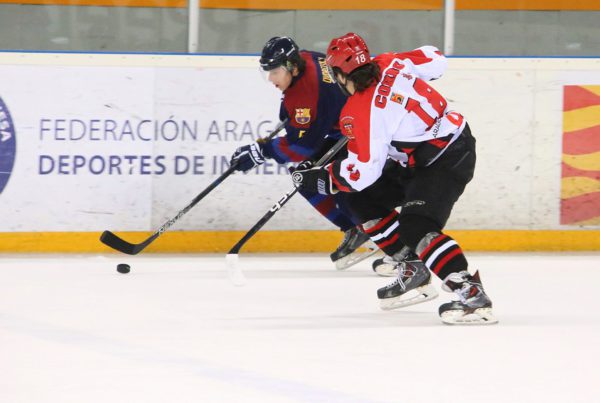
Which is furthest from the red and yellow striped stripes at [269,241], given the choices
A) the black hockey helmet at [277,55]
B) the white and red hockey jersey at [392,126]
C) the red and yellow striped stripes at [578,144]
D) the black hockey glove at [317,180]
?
the white and red hockey jersey at [392,126]

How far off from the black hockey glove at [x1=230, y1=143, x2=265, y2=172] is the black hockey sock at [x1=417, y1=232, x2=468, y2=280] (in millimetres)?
1210

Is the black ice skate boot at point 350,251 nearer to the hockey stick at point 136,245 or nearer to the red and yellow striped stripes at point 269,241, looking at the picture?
the red and yellow striped stripes at point 269,241

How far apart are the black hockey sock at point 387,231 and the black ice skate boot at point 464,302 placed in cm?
55

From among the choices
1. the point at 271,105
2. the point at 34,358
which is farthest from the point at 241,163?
the point at 34,358

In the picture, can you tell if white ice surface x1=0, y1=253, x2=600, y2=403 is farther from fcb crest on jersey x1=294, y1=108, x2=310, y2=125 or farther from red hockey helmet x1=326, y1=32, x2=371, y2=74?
red hockey helmet x1=326, y1=32, x2=371, y2=74

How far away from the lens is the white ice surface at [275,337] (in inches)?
109

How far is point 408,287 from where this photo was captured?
4.04m

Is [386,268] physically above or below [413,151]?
below

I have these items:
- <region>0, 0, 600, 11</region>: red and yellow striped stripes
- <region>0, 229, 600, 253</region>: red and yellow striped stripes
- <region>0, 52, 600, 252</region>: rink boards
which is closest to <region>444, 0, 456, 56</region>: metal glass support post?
<region>0, 0, 600, 11</region>: red and yellow striped stripes

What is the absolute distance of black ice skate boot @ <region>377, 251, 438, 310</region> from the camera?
403 centimetres

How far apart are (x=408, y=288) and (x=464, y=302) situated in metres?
0.38

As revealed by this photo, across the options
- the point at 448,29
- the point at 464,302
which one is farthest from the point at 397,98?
the point at 448,29

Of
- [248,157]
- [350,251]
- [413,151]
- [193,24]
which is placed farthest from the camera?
[193,24]

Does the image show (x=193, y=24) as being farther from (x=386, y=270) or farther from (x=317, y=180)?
(x=317, y=180)
